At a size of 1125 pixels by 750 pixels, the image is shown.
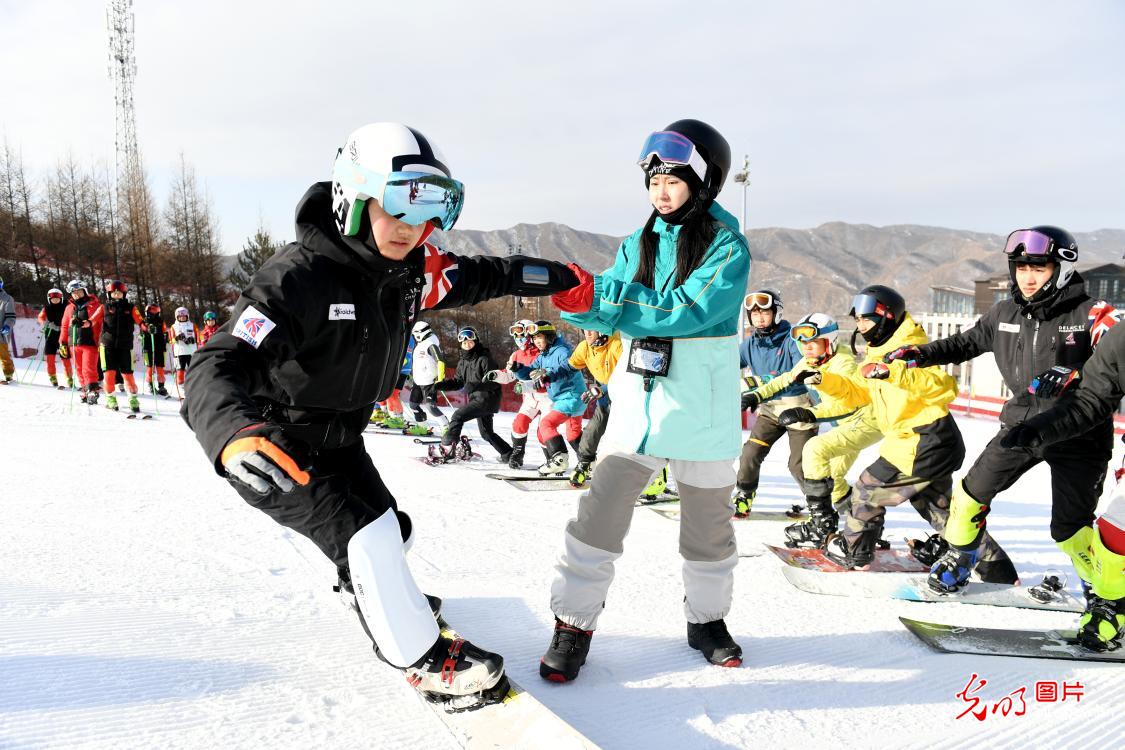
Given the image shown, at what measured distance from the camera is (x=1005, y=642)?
11.5ft

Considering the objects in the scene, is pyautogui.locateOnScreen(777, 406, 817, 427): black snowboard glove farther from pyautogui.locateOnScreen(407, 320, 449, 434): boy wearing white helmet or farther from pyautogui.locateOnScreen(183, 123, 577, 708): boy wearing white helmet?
pyautogui.locateOnScreen(407, 320, 449, 434): boy wearing white helmet

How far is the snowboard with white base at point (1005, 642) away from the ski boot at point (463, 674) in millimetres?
2266

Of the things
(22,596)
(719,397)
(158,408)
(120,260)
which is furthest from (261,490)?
(120,260)

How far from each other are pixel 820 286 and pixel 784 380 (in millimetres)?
193412

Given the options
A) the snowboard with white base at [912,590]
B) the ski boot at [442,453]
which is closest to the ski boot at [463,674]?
the snowboard with white base at [912,590]

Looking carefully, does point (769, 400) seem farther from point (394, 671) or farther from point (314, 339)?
point (314, 339)

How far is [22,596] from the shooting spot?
3.25 meters

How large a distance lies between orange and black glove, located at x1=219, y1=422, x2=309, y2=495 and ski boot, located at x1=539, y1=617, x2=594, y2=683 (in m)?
1.53

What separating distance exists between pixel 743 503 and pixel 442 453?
4389 mm

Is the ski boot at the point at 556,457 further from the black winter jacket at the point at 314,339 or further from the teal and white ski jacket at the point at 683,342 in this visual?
the black winter jacket at the point at 314,339

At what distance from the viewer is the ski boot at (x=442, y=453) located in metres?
9.24

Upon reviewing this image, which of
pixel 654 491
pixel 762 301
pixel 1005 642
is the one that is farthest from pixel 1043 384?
pixel 654 491

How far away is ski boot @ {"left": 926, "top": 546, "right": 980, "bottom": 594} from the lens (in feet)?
13.8

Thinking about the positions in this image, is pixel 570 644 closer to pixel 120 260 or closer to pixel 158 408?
pixel 158 408
